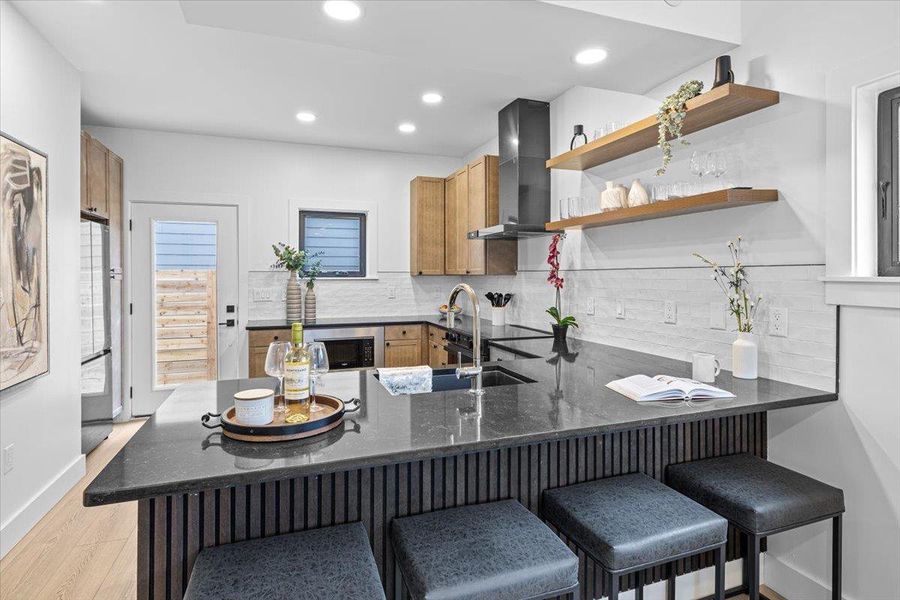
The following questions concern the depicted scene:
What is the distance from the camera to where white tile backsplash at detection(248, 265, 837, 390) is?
1918mm

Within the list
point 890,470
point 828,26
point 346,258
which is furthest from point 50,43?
point 890,470

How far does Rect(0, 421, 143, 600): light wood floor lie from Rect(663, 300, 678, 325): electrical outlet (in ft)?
9.12

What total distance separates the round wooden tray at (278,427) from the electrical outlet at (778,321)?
1767 mm

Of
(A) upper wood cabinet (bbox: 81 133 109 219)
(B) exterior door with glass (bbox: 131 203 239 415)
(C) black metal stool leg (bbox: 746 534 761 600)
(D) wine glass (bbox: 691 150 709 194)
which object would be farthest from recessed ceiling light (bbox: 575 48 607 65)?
(B) exterior door with glass (bbox: 131 203 239 415)

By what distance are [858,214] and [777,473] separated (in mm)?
964

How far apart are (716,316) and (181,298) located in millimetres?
4317

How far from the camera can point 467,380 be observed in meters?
2.44

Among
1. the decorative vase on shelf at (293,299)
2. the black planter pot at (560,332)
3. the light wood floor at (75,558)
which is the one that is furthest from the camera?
the decorative vase on shelf at (293,299)

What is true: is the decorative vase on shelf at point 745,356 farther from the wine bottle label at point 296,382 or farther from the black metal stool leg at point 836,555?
the wine bottle label at point 296,382

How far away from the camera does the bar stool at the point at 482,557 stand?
3.84 ft

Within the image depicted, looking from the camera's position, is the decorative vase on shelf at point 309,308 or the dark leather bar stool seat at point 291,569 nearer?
the dark leather bar stool seat at point 291,569

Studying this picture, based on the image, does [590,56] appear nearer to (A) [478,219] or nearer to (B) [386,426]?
(B) [386,426]

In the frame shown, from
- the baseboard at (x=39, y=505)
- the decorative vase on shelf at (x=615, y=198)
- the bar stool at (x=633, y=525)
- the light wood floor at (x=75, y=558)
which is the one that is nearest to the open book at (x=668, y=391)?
the bar stool at (x=633, y=525)

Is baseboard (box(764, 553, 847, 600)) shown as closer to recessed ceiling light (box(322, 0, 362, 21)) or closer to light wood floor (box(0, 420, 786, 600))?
light wood floor (box(0, 420, 786, 600))
